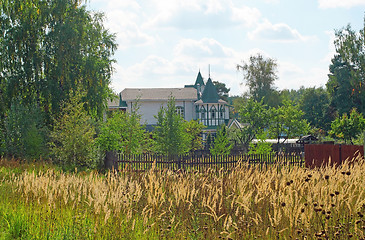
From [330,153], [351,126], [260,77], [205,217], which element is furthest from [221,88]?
[205,217]

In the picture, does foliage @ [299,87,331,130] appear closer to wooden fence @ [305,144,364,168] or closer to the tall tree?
the tall tree

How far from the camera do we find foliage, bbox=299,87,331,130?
54.0 m

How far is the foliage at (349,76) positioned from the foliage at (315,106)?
5533 mm

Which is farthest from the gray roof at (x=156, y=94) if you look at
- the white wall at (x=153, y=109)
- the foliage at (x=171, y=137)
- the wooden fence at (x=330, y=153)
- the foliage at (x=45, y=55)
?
the wooden fence at (x=330, y=153)

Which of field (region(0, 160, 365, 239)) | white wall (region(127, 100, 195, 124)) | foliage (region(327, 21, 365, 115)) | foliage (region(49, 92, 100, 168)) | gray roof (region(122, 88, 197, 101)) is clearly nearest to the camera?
field (region(0, 160, 365, 239))

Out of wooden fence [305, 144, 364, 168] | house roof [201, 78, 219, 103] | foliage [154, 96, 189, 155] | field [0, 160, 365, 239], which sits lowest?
field [0, 160, 365, 239]

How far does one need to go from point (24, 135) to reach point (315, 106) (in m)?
43.2

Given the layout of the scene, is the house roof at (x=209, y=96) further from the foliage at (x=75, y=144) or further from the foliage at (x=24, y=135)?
the foliage at (x=75, y=144)

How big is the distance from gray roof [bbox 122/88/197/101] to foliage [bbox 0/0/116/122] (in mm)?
26992

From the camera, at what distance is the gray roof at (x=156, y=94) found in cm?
5424

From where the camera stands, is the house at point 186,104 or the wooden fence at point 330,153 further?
the house at point 186,104

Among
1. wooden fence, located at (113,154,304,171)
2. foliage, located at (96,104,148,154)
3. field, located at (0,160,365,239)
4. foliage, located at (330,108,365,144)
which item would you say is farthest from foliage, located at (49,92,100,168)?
foliage, located at (330,108,365,144)

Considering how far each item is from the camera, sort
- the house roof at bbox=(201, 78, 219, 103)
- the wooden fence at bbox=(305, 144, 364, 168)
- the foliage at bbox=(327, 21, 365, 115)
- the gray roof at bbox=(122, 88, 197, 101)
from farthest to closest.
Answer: the house roof at bbox=(201, 78, 219, 103) < the gray roof at bbox=(122, 88, 197, 101) < the foliage at bbox=(327, 21, 365, 115) < the wooden fence at bbox=(305, 144, 364, 168)

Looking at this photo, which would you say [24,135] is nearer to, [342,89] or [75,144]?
[75,144]
